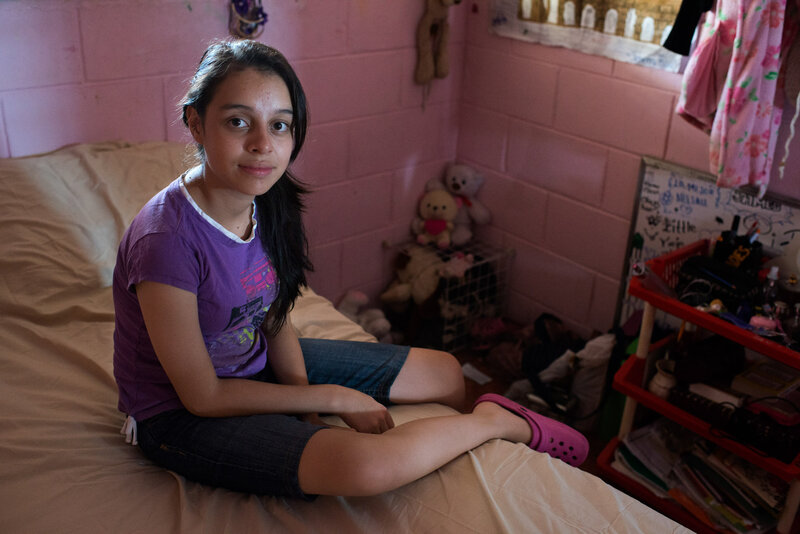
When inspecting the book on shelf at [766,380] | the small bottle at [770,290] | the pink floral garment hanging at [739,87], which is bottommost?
the book on shelf at [766,380]

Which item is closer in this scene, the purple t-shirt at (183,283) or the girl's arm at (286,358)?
the purple t-shirt at (183,283)

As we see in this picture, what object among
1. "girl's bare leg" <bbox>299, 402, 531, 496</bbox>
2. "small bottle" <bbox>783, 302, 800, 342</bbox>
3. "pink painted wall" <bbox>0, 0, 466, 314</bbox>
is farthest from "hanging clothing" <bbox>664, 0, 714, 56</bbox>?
"girl's bare leg" <bbox>299, 402, 531, 496</bbox>

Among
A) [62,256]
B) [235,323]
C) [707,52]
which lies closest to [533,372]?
[707,52]

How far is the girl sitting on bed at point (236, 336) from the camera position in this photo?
1192 mm

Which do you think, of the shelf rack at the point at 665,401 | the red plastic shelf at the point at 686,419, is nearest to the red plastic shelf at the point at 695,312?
the shelf rack at the point at 665,401

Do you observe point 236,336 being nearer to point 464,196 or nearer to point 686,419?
point 686,419

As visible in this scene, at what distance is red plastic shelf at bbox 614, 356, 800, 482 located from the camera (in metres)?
1.67

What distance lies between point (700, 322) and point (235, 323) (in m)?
1.10

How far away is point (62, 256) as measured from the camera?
1.69 m

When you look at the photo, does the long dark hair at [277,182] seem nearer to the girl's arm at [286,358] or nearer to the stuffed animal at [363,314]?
the girl's arm at [286,358]

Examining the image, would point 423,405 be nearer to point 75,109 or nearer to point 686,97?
point 686,97

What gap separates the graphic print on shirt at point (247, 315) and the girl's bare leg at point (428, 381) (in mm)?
318

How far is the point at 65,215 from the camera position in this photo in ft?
5.62

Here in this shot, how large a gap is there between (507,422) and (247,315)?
533mm
